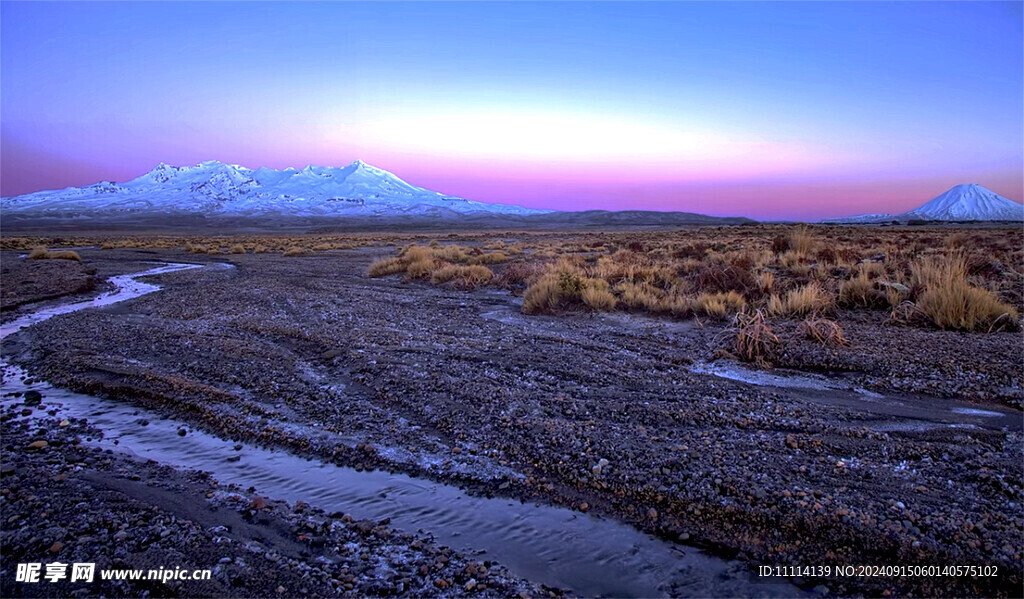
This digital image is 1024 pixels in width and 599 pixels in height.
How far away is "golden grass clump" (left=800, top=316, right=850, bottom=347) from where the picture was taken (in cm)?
890

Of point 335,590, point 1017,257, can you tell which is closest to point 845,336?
point 335,590

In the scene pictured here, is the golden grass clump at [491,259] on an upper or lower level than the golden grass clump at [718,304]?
upper

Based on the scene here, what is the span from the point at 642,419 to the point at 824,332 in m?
4.94

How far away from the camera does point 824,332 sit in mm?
9211

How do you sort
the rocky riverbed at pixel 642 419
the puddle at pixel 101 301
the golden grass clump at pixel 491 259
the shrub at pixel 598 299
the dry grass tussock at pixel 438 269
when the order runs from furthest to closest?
the golden grass clump at pixel 491 259, the dry grass tussock at pixel 438 269, the shrub at pixel 598 299, the puddle at pixel 101 301, the rocky riverbed at pixel 642 419

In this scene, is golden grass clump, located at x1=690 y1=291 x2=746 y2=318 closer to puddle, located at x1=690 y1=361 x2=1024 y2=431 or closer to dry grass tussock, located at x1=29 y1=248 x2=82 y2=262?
puddle, located at x1=690 y1=361 x2=1024 y2=431

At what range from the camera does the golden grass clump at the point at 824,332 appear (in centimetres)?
890

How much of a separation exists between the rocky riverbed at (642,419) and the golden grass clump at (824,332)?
13.9 inches

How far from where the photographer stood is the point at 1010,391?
675 cm

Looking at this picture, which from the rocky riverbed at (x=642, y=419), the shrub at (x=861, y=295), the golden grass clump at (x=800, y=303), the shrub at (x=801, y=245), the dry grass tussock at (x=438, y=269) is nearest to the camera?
the rocky riverbed at (x=642, y=419)

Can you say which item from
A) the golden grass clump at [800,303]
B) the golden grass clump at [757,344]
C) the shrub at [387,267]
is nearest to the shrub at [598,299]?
the golden grass clump at [800,303]

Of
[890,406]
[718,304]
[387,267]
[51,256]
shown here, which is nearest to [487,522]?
[890,406]

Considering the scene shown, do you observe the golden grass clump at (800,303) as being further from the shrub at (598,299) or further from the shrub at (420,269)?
the shrub at (420,269)

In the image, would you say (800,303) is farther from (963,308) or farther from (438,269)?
(438,269)
